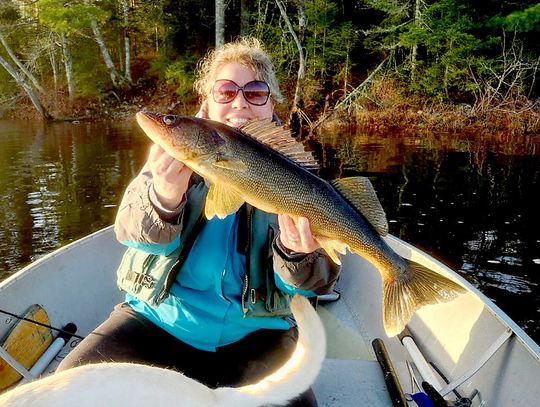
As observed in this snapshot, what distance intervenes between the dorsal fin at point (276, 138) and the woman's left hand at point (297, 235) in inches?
10.5

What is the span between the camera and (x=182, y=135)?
213 cm

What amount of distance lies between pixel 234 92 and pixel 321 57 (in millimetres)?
23473

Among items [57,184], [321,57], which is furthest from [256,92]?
[321,57]

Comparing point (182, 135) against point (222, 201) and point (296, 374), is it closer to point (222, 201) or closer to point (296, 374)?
point (222, 201)

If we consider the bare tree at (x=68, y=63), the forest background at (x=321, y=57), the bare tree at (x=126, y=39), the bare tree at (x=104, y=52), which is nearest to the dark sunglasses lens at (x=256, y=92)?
the forest background at (x=321, y=57)

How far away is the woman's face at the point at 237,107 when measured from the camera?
2955 mm

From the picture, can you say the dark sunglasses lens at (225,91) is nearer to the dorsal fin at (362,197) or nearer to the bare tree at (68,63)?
the dorsal fin at (362,197)

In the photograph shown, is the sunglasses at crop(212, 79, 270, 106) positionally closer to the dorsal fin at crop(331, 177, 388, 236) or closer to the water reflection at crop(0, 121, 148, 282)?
the dorsal fin at crop(331, 177, 388, 236)

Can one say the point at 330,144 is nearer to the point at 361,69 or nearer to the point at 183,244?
the point at 361,69

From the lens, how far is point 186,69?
28328 millimetres

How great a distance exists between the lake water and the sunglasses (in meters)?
4.19

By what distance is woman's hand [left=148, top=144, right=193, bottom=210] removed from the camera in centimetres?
224

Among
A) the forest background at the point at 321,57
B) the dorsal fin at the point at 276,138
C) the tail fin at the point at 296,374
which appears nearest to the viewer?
the tail fin at the point at 296,374

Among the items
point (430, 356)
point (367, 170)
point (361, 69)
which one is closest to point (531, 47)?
point (361, 69)
